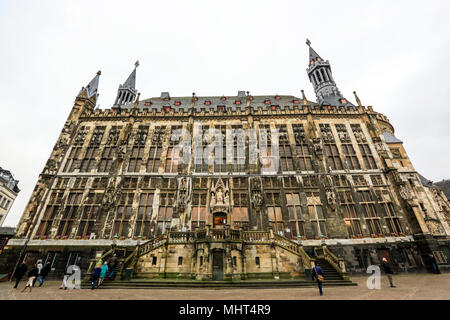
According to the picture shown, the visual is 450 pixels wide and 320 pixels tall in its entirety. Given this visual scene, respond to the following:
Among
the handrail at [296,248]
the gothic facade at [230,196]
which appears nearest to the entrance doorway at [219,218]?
the gothic facade at [230,196]

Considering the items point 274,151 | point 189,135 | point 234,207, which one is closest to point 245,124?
point 274,151

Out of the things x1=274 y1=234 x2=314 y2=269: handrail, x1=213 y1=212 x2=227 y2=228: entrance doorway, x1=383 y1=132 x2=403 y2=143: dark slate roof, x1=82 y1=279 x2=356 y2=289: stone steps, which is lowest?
x1=82 y1=279 x2=356 y2=289: stone steps

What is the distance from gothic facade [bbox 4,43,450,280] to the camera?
16.5 m

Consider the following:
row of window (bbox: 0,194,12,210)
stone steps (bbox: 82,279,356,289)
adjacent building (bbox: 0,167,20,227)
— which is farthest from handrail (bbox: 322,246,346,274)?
row of window (bbox: 0,194,12,210)

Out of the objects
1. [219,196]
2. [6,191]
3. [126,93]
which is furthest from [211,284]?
[6,191]

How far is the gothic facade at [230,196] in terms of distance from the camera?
16469mm

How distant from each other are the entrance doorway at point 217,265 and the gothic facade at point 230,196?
0.08m

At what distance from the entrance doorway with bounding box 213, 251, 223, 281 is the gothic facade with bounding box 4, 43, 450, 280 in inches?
3.1

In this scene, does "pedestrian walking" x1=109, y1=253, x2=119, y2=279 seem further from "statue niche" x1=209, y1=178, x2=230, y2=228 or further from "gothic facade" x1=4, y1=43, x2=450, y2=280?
"statue niche" x1=209, y1=178, x2=230, y2=228

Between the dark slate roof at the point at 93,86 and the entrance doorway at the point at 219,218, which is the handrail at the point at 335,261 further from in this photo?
the dark slate roof at the point at 93,86

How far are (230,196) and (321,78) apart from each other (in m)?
32.2

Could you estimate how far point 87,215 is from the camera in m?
21.0

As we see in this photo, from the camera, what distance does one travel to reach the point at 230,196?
21797 mm

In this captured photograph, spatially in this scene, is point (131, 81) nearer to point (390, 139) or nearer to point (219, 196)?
point (219, 196)
